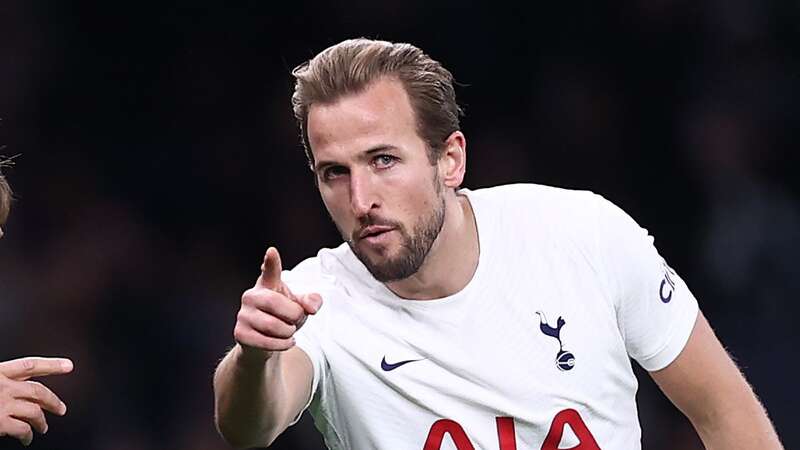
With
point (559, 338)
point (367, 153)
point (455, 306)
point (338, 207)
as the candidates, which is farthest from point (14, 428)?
point (559, 338)

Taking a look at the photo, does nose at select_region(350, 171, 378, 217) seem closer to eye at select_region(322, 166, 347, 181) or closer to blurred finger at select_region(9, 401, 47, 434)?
eye at select_region(322, 166, 347, 181)

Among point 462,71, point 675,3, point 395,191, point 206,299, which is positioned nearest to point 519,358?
point 395,191

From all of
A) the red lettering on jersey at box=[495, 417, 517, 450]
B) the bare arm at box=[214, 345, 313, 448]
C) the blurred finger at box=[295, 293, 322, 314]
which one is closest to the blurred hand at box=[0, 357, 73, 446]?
the bare arm at box=[214, 345, 313, 448]

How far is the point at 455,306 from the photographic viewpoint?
Answer: 3.76 meters

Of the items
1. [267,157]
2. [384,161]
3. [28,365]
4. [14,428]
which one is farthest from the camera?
[267,157]

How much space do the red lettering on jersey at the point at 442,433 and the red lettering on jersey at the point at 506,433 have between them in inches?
3.4

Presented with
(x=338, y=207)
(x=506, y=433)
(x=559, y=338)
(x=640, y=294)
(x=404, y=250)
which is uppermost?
(x=338, y=207)

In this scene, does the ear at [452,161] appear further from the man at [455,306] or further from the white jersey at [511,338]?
the white jersey at [511,338]

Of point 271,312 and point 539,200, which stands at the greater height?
point 539,200

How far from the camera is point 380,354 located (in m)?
3.69

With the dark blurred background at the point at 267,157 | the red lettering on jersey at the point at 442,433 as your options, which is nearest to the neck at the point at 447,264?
the red lettering on jersey at the point at 442,433

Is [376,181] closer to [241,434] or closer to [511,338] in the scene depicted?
[511,338]

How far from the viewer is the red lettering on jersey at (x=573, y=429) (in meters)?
3.69

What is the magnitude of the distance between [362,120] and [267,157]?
299 centimetres
